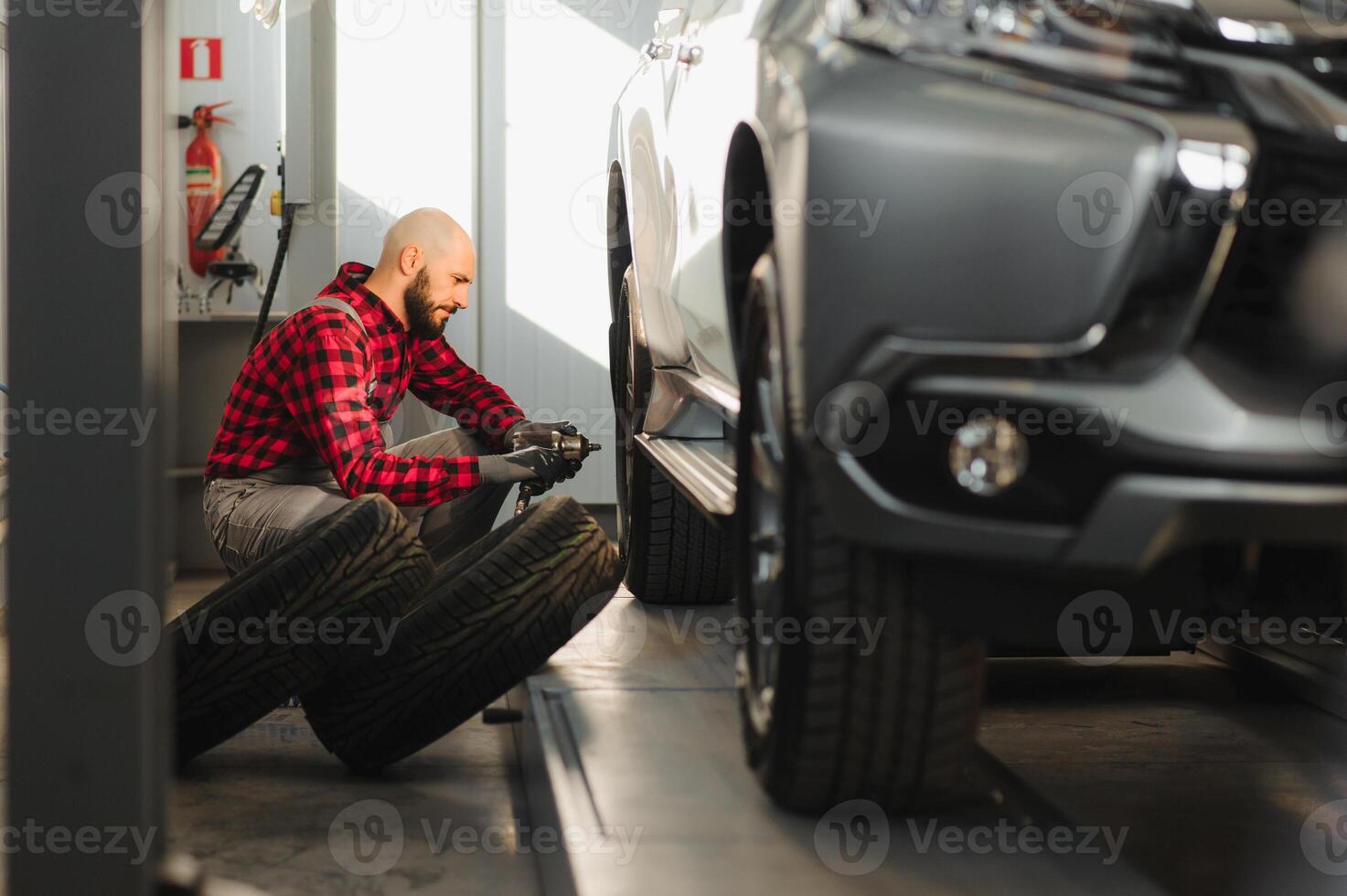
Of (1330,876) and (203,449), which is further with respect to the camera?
(203,449)

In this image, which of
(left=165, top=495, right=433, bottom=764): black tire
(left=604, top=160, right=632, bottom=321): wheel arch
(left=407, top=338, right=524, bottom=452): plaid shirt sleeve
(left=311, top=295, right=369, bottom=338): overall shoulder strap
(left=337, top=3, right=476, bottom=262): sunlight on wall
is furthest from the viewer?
(left=337, top=3, right=476, bottom=262): sunlight on wall

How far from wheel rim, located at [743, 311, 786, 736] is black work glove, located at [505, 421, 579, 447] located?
1.64 m

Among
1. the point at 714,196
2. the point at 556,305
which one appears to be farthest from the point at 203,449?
the point at 714,196

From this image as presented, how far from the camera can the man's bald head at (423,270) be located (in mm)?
3391

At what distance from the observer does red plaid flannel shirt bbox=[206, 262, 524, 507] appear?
305 cm

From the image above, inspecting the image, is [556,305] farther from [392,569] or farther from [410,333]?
[392,569]

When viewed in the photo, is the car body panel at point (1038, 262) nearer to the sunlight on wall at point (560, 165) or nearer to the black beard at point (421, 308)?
the black beard at point (421, 308)

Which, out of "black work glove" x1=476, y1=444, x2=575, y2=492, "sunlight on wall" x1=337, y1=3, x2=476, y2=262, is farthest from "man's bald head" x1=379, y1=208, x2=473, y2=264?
"sunlight on wall" x1=337, y1=3, x2=476, y2=262

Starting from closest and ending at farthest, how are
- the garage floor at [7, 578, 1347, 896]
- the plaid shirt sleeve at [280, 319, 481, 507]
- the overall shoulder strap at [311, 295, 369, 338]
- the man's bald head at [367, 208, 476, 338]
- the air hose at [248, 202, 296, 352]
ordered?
the garage floor at [7, 578, 1347, 896] < the plaid shirt sleeve at [280, 319, 481, 507] < the overall shoulder strap at [311, 295, 369, 338] < the man's bald head at [367, 208, 476, 338] < the air hose at [248, 202, 296, 352]

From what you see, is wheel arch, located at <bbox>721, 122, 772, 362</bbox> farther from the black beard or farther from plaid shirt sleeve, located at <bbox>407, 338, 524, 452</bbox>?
plaid shirt sleeve, located at <bbox>407, 338, 524, 452</bbox>

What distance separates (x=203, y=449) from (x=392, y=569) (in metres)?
3.21

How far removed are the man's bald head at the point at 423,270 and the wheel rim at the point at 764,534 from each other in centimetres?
176

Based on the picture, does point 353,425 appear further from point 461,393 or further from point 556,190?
point 556,190

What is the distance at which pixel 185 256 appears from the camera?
720 centimetres
